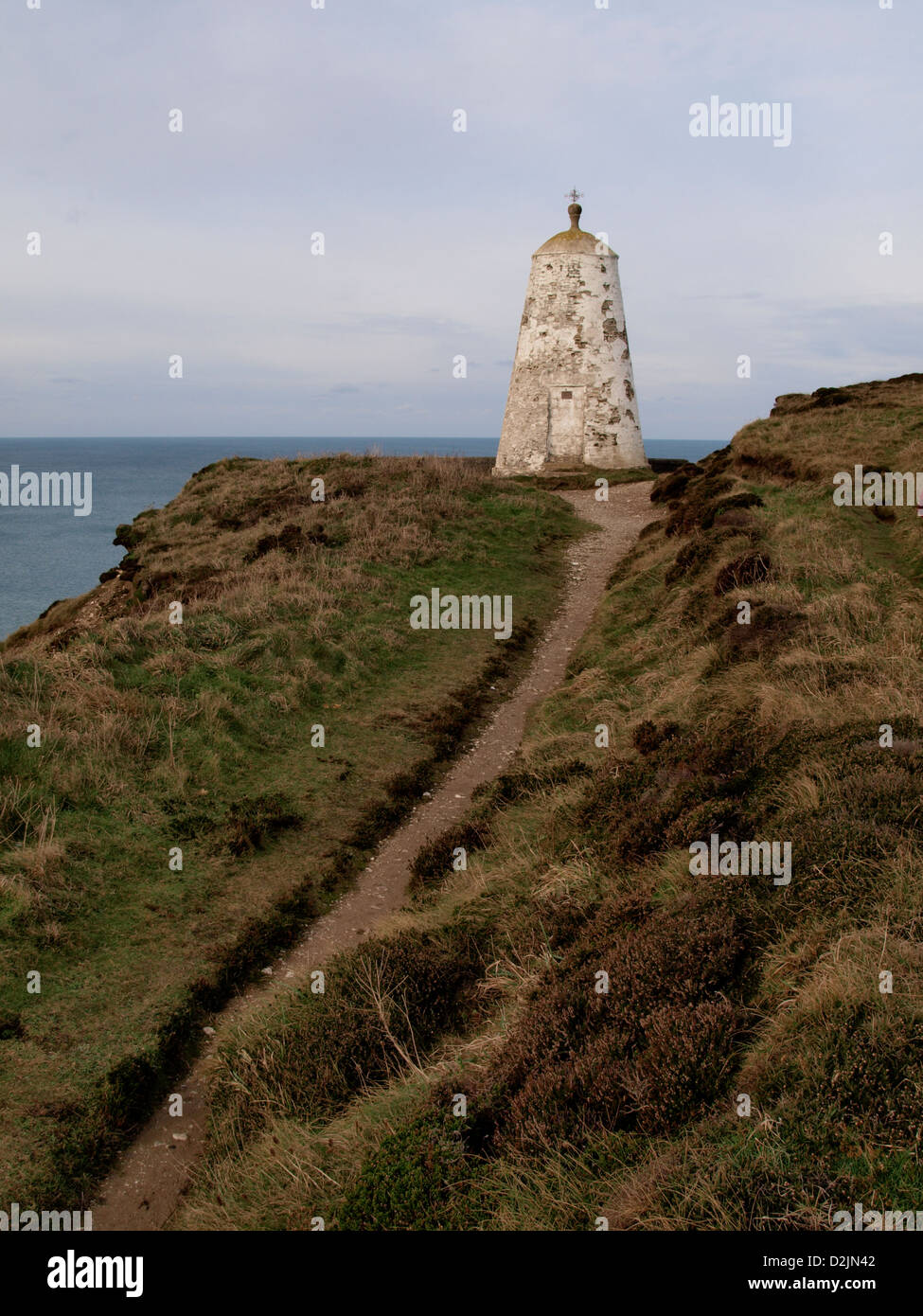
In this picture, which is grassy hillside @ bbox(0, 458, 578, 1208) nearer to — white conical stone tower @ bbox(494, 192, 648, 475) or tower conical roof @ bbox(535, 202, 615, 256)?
white conical stone tower @ bbox(494, 192, 648, 475)

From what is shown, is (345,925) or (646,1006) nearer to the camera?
(646,1006)

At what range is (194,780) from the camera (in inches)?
450

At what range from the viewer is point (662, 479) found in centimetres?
3006

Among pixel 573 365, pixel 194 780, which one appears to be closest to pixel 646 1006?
pixel 194 780

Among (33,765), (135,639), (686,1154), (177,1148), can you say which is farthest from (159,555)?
(686,1154)

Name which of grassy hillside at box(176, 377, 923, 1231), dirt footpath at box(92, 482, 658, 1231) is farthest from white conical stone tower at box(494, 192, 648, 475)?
grassy hillside at box(176, 377, 923, 1231)

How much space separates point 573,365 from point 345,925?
29.7m

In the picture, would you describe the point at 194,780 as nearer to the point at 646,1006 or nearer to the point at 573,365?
the point at 646,1006

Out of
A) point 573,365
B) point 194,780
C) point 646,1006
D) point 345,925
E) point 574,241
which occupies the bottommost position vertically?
point 345,925

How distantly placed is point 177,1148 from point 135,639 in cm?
971

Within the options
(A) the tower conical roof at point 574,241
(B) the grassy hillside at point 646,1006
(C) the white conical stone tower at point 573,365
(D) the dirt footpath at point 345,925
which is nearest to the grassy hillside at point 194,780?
(D) the dirt footpath at point 345,925

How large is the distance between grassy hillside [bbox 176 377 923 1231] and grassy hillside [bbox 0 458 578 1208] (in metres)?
1.15

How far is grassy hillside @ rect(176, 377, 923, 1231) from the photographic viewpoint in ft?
14.7

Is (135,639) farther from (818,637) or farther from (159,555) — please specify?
(159,555)
